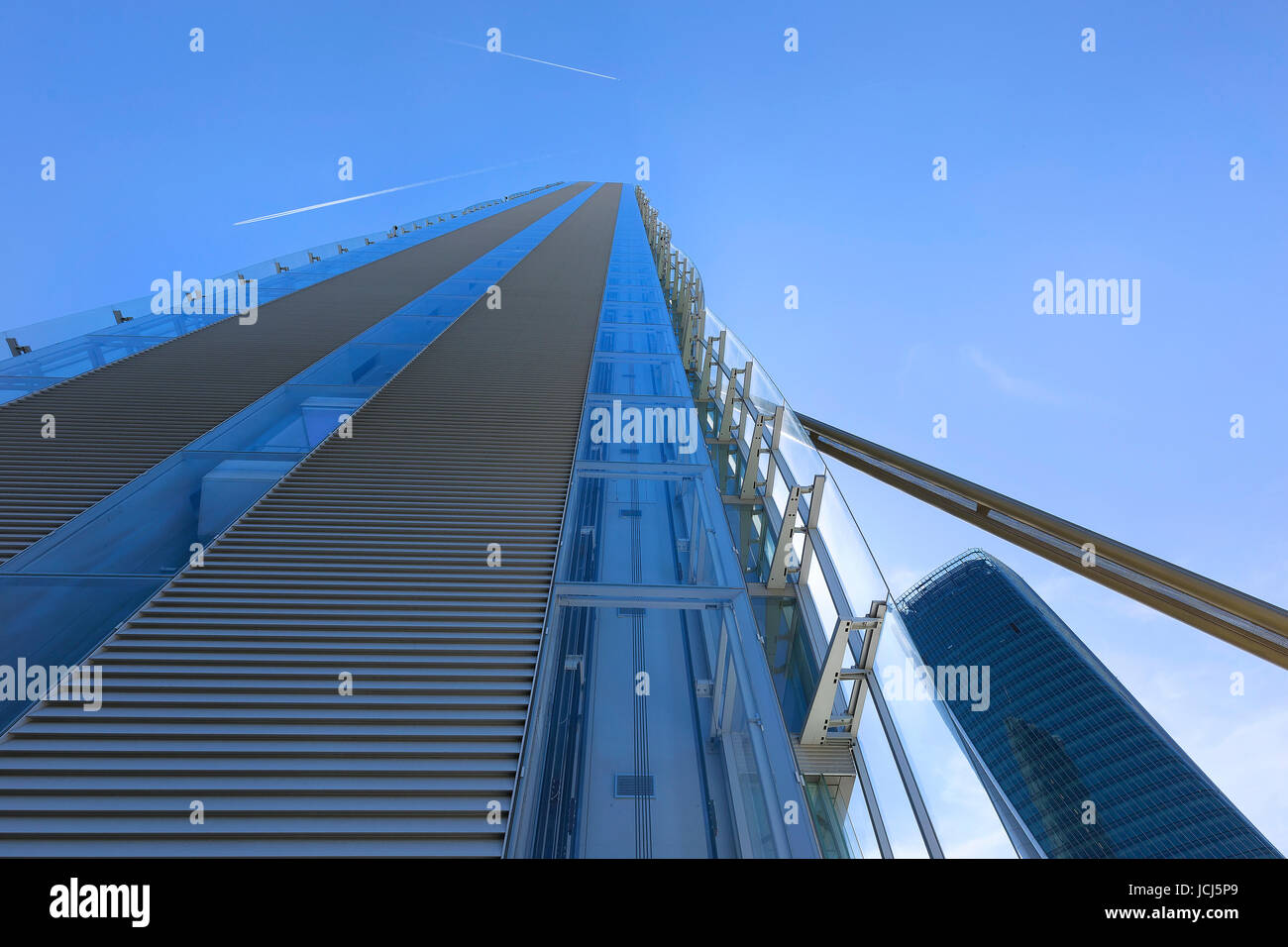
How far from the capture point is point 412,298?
1061 centimetres

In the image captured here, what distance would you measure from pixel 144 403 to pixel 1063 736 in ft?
149

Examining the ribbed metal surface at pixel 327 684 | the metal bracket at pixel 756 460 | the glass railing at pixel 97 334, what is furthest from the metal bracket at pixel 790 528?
the glass railing at pixel 97 334

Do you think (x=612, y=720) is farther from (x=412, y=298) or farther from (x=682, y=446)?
(x=412, y=298)

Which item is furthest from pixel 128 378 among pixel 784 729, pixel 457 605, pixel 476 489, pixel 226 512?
pixel 784 729

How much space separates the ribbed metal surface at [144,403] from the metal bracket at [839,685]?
4.99 metres

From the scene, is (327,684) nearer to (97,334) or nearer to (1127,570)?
(1127,570)

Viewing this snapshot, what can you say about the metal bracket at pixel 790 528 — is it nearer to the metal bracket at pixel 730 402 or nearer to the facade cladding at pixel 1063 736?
the metal bracket at pixel 730 402

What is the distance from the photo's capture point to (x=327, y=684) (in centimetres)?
287

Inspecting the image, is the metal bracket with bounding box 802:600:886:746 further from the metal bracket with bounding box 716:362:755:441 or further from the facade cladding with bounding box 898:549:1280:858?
the facade cladding with bounding box 898:549:1280:858

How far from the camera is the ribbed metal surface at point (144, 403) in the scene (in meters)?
4.30

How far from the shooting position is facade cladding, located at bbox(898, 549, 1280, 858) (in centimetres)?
2925

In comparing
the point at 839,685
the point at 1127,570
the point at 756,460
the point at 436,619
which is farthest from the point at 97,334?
the point at 1127,570
